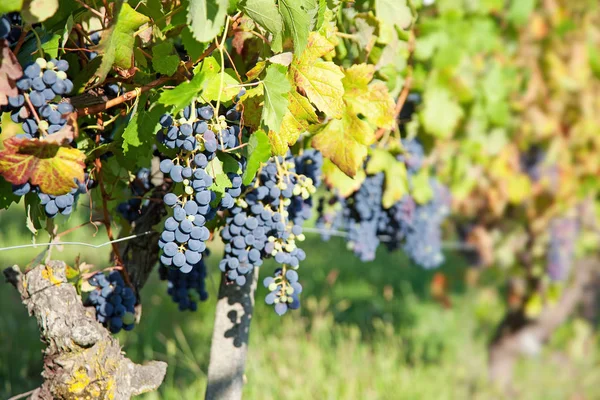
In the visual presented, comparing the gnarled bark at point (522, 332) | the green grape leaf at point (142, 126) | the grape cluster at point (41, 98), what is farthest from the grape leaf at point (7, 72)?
the gnarled bark at point (522, 332)

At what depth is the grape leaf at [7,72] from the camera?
3.73 ft

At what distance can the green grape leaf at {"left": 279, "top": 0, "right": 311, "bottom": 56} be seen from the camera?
50.8 inches

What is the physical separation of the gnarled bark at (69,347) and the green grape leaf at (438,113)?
67.3 inches

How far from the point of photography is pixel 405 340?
4688 millimetres

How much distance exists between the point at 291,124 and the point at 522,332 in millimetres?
3802

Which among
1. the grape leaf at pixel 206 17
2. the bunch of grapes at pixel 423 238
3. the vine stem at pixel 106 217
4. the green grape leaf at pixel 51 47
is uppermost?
the grape leaf at pixel 206 17

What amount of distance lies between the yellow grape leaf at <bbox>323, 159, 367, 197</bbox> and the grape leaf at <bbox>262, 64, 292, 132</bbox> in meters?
0.71

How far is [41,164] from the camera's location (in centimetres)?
123

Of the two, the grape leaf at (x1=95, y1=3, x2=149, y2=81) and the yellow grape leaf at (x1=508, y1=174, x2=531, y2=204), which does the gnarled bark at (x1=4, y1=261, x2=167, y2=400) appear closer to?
the grape leaf at (x1=95, y1=3, x2=149, y2=81)

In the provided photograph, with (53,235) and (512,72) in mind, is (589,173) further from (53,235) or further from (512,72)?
(53,235)

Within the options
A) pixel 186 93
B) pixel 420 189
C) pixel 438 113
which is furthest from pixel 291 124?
pixel 438 113

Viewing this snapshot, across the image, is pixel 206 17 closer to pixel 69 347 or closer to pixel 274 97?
pixel 274 97

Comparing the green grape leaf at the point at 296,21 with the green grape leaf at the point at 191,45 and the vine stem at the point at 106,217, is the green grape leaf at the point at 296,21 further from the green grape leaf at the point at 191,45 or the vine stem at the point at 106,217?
the vine stem at the point at 106,217

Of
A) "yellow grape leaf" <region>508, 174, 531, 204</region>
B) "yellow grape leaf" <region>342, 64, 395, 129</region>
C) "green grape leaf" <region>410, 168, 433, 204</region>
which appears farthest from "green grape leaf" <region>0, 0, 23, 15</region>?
"yellow grape leaf" <region>508, 174, 531, 204</region>
